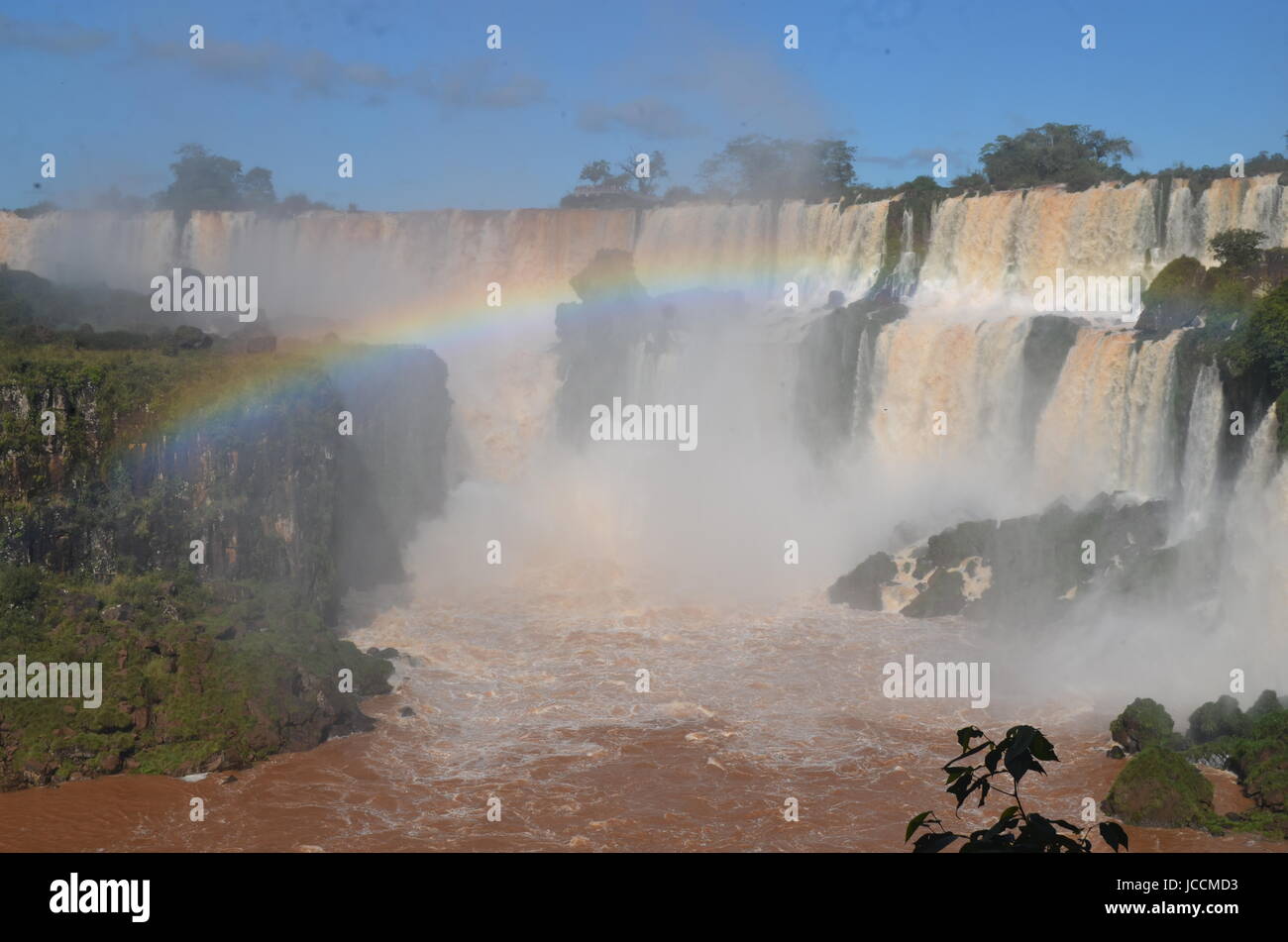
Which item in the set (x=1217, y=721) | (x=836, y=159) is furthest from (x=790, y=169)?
(x=1217, y=721)

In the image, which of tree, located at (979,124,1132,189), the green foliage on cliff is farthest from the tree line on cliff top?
the green foliage on cliff

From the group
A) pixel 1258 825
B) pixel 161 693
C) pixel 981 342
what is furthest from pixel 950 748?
pixel 981 342

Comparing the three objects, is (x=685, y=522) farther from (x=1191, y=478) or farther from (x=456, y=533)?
(x=1191, y=478)

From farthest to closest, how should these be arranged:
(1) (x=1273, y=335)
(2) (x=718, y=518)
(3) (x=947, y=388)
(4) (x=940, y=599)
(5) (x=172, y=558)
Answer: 1. (2) (x=718, y=518)
2. (3) (x=947, y=388)
3. (4) (x=940, y=599)
4. (1) (x=1273, y=335)
5. (5) (x=172, y=558)

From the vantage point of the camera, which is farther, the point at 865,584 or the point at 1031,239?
the point at 1031,239

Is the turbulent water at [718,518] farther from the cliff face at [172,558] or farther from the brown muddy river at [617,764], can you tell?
the cliff face at [172,558]

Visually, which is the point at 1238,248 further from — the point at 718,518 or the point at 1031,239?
the point at 718,518

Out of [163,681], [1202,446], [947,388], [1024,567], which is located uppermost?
[947,388]
